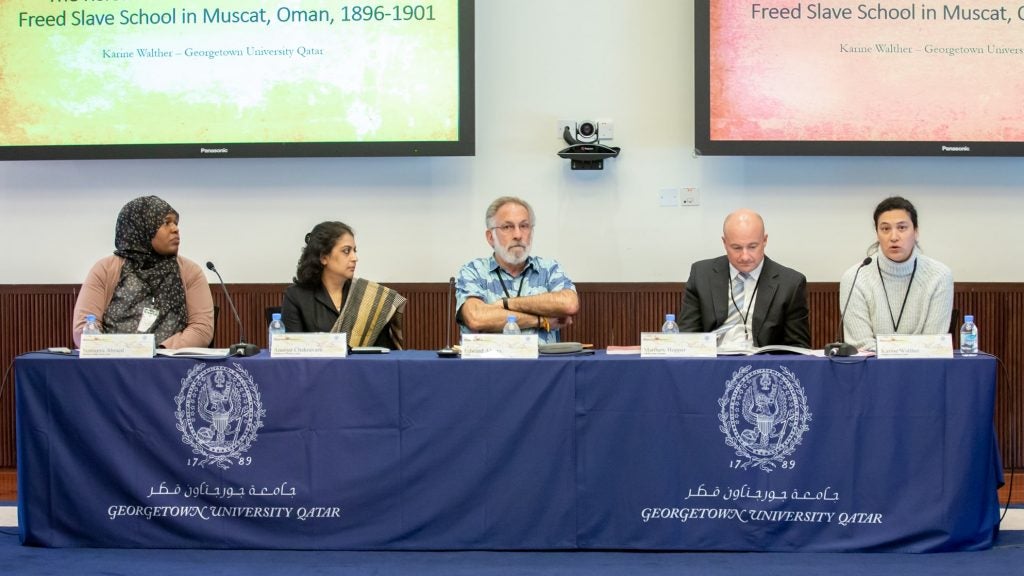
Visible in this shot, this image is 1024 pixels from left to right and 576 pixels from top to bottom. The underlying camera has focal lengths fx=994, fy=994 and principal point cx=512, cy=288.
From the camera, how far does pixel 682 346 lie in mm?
3164

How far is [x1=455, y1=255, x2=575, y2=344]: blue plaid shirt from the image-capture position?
3787 mm

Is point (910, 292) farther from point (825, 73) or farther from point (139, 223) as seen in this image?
point (139, 223)

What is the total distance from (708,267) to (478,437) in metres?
1.23

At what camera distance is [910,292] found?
3.72 metres

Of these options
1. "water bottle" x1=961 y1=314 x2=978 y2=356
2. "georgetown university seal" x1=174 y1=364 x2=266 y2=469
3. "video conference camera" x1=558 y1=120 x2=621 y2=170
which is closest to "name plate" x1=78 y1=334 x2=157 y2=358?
"georgetown university seal" x1=174 y1=364 x2=266 y2=469

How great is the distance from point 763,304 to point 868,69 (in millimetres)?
1603

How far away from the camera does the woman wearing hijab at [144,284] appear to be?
382 cm

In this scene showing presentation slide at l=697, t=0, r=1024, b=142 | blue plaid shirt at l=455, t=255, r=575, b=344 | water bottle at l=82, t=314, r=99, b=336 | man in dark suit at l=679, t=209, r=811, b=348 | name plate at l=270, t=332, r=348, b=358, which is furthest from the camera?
presentation slide at l=697, t=0, r=1024, b=142

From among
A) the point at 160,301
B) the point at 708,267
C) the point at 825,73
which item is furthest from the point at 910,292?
the point at 160,301

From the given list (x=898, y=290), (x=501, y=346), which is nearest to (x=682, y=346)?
(x=501, y=346)

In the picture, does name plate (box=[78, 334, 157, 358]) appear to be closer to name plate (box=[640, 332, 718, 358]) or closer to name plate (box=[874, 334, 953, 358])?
name plate (box=[640, 332, 718, 358])

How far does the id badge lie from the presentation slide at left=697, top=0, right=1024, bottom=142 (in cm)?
257

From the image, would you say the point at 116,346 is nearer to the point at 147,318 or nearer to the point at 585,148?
the point at 147,318

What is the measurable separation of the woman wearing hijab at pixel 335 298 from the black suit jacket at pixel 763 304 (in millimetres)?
1153
